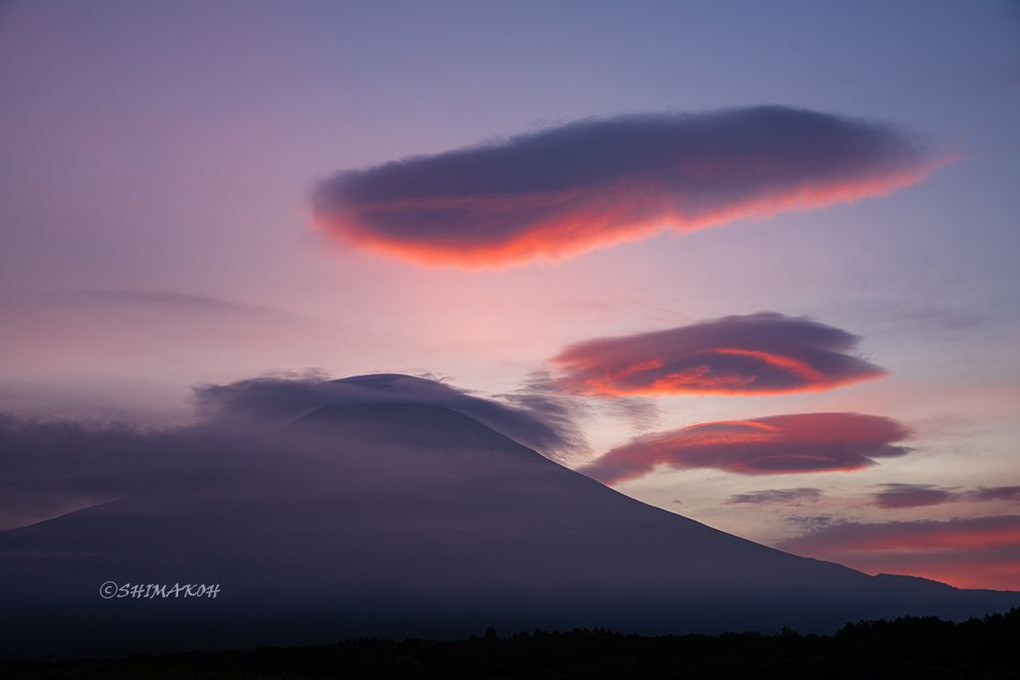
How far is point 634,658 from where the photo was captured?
44.8m

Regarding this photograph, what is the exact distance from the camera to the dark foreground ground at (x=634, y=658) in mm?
37438

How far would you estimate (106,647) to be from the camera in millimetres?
173375

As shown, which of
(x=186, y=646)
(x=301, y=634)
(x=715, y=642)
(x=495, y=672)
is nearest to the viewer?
(x=495, y=672)

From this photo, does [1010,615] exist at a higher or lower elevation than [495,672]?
higher

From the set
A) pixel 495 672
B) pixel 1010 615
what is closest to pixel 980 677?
pixel 1010 615

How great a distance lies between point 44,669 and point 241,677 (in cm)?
882

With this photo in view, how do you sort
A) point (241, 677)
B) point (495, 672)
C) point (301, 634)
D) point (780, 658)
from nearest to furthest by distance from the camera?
point (241, 677)
point (780, 658)
point (495, 672)
point (301, 634)

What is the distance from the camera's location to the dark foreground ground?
123 feet

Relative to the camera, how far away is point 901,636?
45250mm

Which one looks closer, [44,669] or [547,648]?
[44,669]

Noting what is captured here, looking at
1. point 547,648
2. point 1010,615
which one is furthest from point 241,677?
point 1010,615

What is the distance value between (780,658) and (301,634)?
6598 inches

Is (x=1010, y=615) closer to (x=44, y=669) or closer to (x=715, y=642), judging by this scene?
(x=715, y=642)

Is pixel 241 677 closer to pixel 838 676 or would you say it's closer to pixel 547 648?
pixel 547 648
